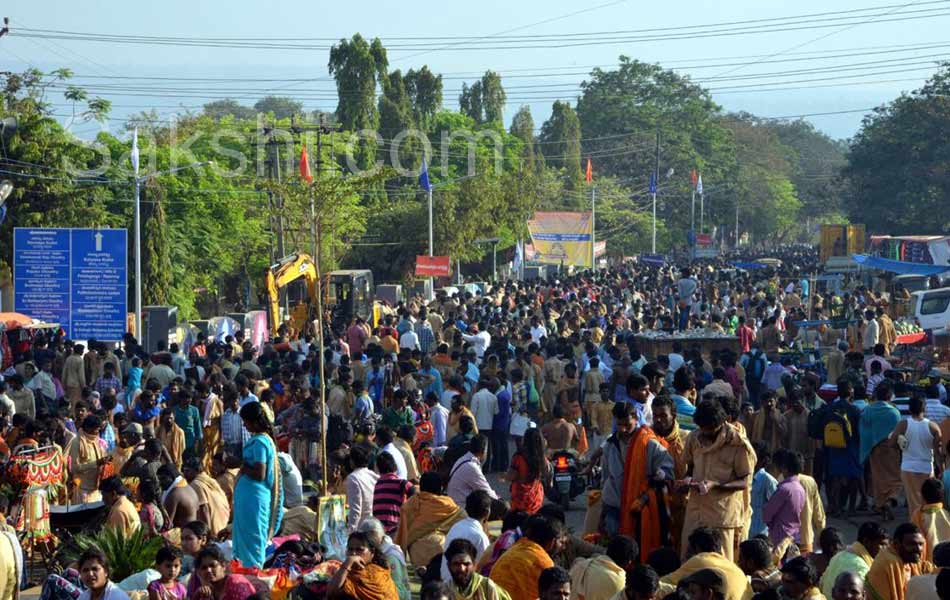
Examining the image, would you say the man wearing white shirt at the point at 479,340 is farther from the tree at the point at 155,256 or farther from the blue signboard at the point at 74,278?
the tree at the point at 155,256

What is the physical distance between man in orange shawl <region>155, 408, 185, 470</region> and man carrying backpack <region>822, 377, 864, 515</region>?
20.7 ft

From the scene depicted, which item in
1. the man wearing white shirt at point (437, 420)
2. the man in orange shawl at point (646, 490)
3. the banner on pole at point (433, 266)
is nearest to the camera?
the man in orange shawl at point (646, 490)

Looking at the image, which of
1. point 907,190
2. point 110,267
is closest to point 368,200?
point 907,190

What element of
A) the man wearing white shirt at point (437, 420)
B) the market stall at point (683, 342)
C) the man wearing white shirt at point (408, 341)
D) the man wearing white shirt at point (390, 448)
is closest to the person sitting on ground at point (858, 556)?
the man wearing white shirt at point (390, 448)

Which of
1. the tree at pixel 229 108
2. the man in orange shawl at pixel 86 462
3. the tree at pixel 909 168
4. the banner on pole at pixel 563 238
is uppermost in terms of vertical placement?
the tree at pixel 229 108

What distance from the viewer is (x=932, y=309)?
30.2 m

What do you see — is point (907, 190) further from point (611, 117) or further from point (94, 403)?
point (94, 403)

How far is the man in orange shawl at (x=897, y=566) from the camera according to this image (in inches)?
325

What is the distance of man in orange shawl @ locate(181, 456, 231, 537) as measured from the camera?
11.2m

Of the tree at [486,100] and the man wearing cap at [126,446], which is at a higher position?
the tree at [486,100]

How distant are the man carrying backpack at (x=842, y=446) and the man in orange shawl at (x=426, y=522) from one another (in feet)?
17.7

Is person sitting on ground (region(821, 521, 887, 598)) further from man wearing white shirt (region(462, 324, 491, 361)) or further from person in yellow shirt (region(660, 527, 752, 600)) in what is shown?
man wearing white shirt (region(462, 324, 491, 361))

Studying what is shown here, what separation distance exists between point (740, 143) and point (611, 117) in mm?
29236

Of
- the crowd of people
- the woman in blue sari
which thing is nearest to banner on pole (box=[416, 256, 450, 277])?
the crowd of people
